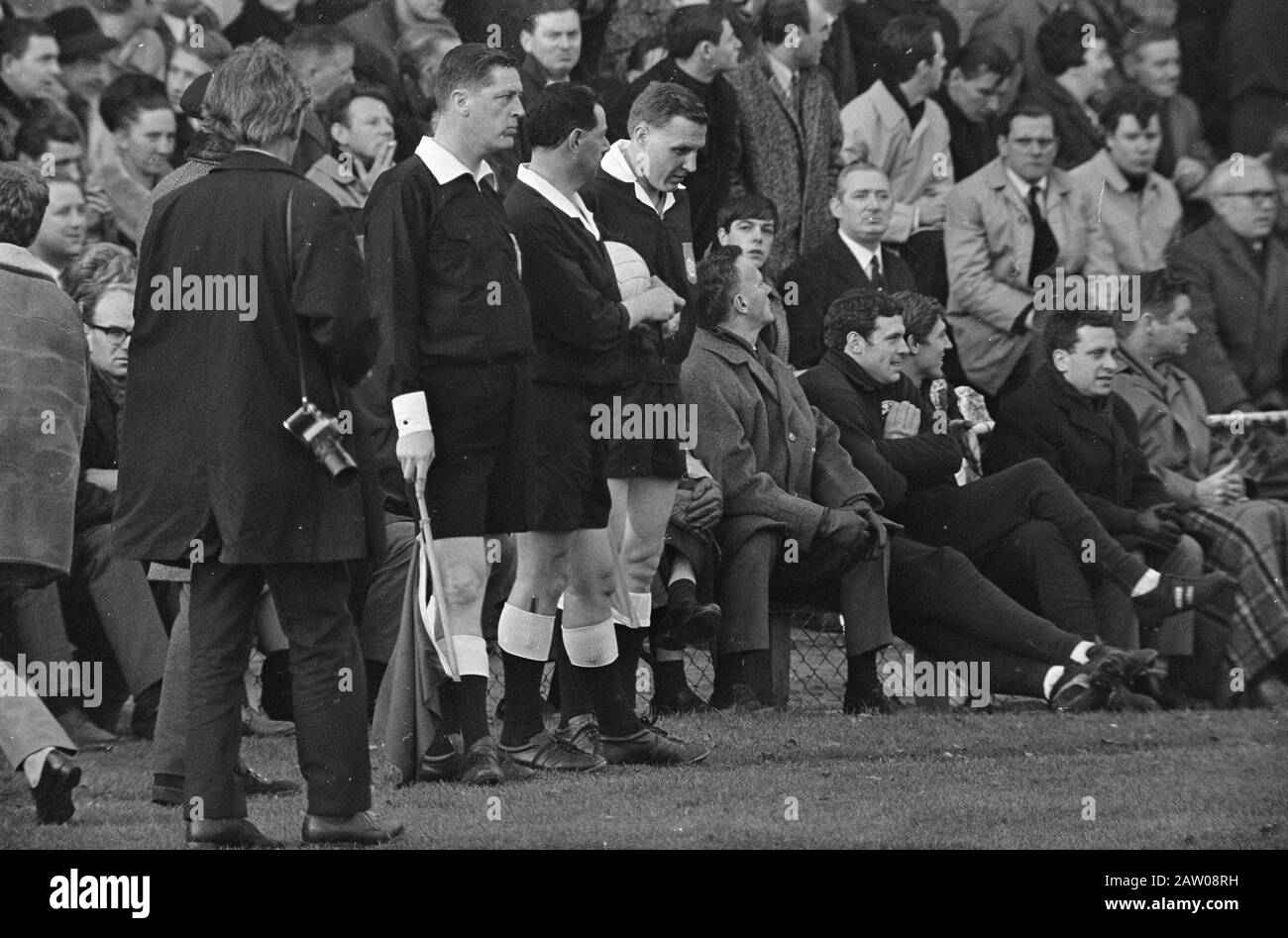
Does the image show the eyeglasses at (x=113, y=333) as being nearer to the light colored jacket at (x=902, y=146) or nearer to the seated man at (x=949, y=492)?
the seated man at (x=949, y=492)

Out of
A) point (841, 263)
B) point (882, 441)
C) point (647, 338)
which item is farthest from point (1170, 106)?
point (647, 338)

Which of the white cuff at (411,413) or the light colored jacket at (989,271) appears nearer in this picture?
the white cuff at (411,413)

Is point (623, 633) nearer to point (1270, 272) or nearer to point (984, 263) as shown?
point (984, 263)

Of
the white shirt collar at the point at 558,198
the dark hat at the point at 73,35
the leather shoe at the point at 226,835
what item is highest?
the dark hat at the point at 73,35

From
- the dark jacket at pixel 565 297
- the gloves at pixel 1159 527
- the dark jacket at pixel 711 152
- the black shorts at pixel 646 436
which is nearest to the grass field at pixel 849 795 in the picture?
the black shorts at pixel 646 436

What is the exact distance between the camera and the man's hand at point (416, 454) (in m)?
6.68

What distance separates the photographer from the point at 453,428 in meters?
6.84

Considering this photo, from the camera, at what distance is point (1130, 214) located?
37.6 ft

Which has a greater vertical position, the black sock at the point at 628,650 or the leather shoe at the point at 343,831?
the black sock at the point at 628,650

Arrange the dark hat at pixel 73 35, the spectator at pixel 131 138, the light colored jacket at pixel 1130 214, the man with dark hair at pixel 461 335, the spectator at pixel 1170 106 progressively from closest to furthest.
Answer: the man with dark hair at pixel 461 335 → the spectator at pixel 131 138 → the dark hat at pixel 73 35 → the light colored jacket at pixel 1130 214 → the spectator at pixel 1170 106

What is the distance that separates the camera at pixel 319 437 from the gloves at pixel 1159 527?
4.84 m
